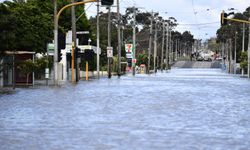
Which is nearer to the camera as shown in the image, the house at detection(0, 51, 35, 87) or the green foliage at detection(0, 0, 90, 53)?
the house at detection(0, 51, 35, 87)

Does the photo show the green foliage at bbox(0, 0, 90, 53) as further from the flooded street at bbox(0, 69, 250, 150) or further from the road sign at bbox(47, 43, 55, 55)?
the flooded street at bbox(0, 69, 250, 150)

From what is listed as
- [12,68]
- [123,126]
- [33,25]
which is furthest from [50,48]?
[123,126]

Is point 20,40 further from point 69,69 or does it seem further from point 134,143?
point 134,143

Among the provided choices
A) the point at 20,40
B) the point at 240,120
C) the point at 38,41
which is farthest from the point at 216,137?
the point at 38,41

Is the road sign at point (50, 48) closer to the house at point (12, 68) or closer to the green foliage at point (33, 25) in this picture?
the green foliage at point (33, 25)

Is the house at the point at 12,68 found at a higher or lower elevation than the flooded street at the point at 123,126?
higher

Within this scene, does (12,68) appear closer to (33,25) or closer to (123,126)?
(33,25)

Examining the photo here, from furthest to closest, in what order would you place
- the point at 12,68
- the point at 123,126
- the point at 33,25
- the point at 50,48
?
the point at 33,25 < the point at 50,48 < the point at 12,68 < the point at 123,126

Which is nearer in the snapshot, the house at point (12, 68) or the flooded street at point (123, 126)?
the flooded street at point (123, 126)

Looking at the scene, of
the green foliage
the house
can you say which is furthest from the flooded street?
the green foliage

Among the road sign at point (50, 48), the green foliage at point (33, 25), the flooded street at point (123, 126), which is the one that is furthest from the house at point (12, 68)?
the flooded street at point (123, 126)

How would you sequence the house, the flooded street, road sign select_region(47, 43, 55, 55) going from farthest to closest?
1. road sign select_region(47, 43, 55, 55)
2. the house
3. the flooded street

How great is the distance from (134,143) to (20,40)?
4092 cm

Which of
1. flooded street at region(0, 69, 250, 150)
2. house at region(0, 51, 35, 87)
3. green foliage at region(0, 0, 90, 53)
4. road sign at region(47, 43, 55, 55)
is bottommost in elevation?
flooded street at region(0, 69, 250, 150)
